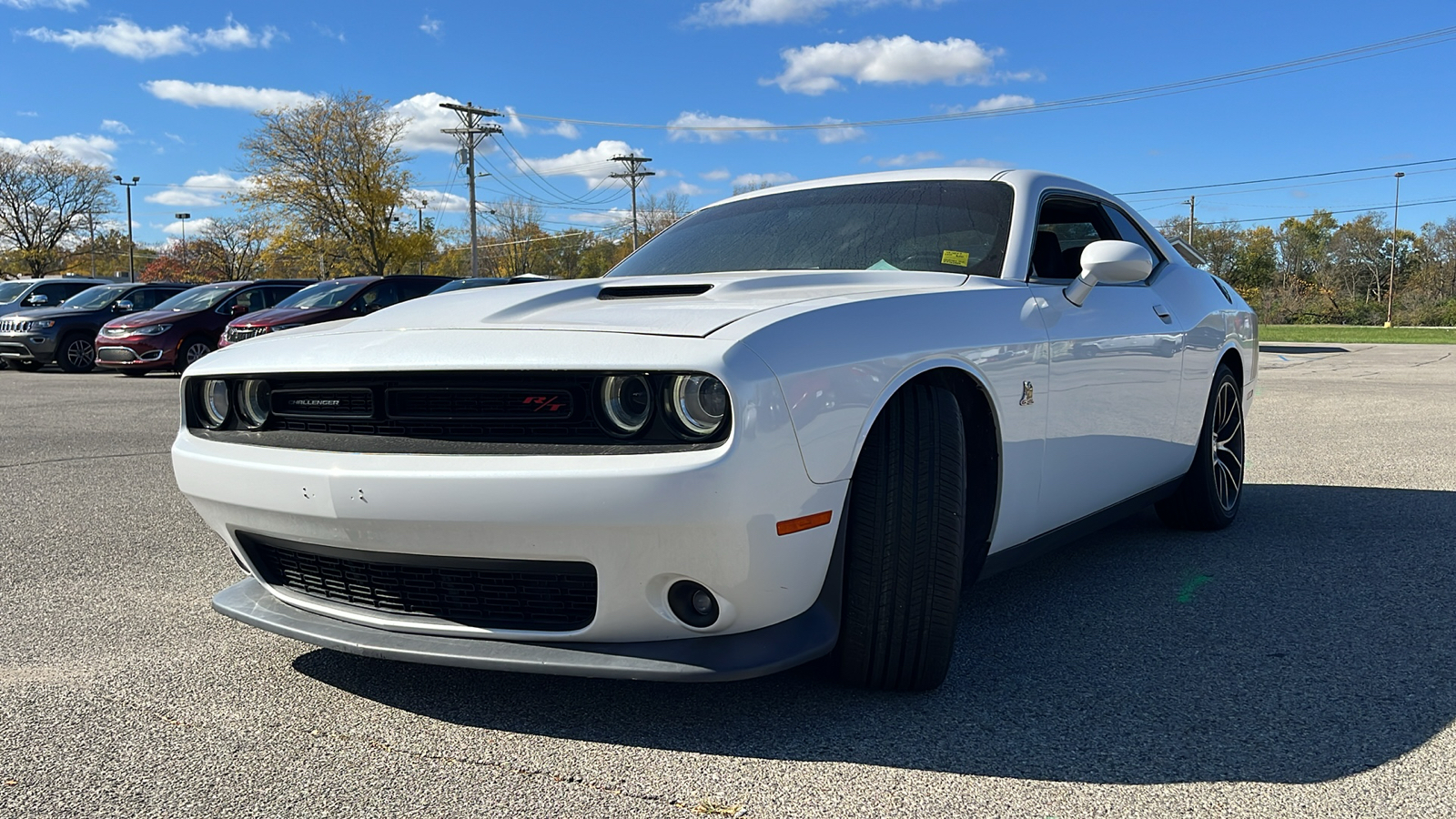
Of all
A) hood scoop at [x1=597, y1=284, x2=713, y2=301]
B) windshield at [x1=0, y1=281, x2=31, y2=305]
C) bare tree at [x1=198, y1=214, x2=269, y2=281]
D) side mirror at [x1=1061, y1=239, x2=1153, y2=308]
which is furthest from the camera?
bare tree at [x1=198, y1=214, x2=269, y2=281]

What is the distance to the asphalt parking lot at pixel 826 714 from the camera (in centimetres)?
216

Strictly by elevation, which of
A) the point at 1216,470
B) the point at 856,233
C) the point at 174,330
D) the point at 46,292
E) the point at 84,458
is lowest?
the point at 84,458

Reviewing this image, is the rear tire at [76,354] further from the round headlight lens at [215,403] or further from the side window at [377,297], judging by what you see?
the round headlight lens at [215,403]

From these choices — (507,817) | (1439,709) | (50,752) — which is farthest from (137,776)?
(1439,709)

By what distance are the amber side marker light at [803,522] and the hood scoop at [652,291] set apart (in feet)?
2.77

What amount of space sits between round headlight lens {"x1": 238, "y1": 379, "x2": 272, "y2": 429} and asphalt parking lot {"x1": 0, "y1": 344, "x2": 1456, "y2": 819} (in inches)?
26.1

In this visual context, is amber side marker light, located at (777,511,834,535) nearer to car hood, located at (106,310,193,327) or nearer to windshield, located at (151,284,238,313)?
car hood, located at (106,310,193,327)

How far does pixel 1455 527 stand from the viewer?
4.61 meters

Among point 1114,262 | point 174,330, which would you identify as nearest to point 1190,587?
point 1114,262

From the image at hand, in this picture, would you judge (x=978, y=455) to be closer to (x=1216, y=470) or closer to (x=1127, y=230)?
(x=1127, y=230)

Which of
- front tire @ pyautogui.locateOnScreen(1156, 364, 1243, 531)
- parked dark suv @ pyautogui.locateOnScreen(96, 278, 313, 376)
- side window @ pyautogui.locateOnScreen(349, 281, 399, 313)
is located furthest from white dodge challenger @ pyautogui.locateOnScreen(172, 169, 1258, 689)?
parked dark suv @ pyautogui.locateOnScreen(96, 278, 313, 376)

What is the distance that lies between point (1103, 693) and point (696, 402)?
1252mm

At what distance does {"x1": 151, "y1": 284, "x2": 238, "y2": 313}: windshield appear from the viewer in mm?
15734

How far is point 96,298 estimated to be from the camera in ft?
59.4
